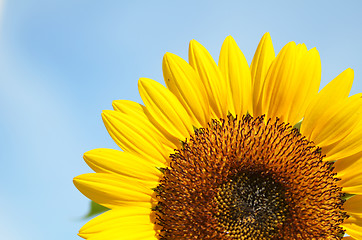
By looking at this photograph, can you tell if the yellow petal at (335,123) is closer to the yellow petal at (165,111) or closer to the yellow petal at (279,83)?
the yellow petal at (279,83)

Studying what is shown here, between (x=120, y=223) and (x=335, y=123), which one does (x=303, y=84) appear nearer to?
(x=335, y=123)

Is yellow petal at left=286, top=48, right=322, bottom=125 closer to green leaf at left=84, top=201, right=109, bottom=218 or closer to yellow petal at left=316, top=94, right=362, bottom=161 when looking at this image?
yellow petal at left=316, top=94, right=362, bottom=161

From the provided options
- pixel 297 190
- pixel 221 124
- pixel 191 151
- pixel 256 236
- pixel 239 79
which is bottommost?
pixel 256 236

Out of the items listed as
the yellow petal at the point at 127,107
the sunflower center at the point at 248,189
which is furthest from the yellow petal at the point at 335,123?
the yellow petal at the point at 127,107

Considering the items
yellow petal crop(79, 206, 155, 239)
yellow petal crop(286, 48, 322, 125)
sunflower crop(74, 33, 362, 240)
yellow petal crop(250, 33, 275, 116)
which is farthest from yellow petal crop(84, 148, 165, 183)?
yellow petal crop(286, 48, 322, 125)

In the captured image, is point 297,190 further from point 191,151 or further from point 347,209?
point 191,151

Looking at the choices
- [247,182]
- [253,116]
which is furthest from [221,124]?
[247,182]

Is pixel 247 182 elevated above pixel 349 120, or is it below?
below
